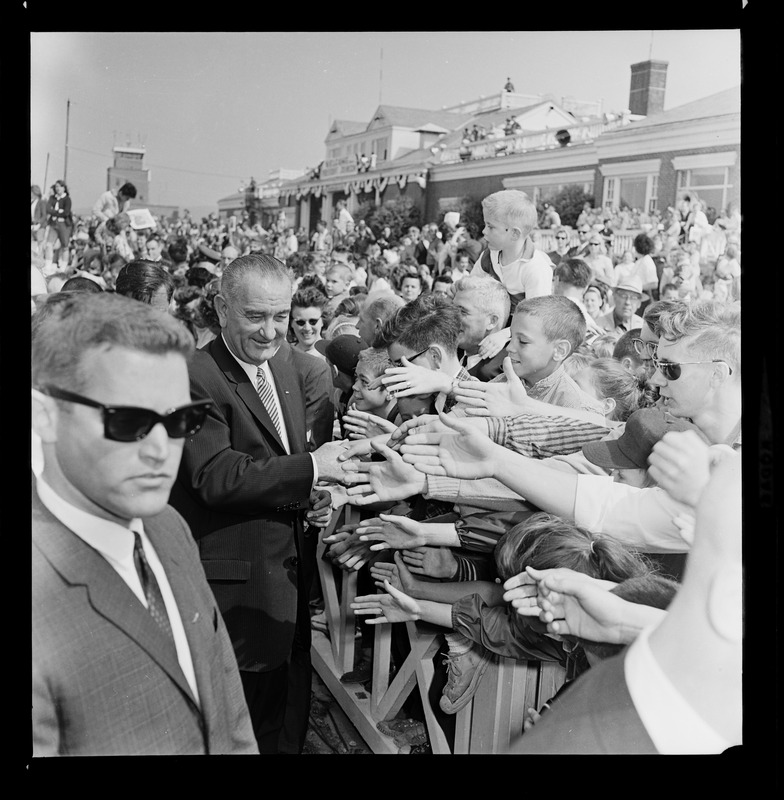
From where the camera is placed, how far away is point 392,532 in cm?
253

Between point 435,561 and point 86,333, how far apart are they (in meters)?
1.12

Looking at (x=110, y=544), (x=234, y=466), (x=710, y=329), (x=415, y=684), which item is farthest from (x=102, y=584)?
(x=710, y=329)

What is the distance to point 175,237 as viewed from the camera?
247 cm

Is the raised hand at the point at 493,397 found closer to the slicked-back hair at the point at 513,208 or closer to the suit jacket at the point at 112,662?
the slicked-back hair at the point at 513,208

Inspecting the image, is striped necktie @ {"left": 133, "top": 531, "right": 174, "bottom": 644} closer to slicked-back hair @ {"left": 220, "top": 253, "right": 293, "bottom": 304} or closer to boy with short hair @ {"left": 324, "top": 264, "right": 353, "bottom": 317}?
slicked-back hair @ {"left": 220, "top": 253, "right": 293, "bottom": 304}

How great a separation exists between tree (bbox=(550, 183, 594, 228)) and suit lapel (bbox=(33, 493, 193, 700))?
1547mm

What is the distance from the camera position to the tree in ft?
8.42

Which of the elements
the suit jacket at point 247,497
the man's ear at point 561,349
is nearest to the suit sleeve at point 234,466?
the suit jacket at point 247,497

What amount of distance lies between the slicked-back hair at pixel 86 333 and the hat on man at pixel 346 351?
0.99 m

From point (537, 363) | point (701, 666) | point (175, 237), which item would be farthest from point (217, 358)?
point (701, 666)

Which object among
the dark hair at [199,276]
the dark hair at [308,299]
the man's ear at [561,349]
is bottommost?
the man's ear at [561,349]

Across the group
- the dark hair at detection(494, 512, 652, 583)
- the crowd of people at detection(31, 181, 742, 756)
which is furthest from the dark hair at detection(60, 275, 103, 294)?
the dark hair at detection(494, 512, 652, 583)

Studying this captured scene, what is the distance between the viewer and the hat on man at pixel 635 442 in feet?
7.39

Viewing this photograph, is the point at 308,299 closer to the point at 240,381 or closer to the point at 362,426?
the point at 362,426
